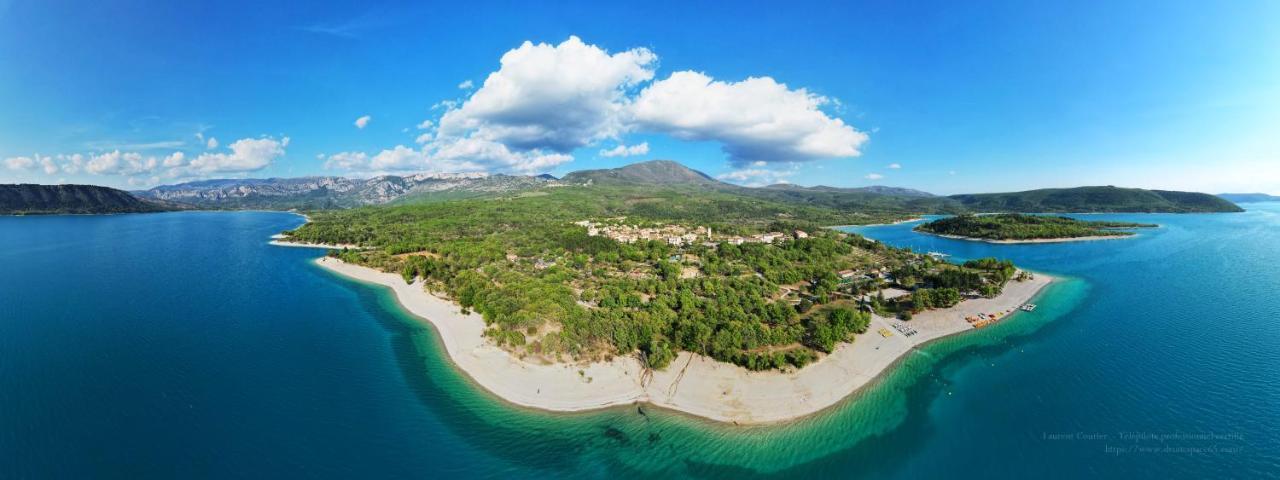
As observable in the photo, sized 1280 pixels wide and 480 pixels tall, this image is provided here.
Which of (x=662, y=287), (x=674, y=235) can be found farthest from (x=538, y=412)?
(x=674, y=235)

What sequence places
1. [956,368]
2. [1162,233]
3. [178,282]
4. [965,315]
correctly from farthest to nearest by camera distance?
[1162,233] → [178,282] → [965,315] → [956,368]

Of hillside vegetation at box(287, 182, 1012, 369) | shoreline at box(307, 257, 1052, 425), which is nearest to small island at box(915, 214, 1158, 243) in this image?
hillside vegetation at box(287, 182, 1012, 369)

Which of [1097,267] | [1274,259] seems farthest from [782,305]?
[1274,259]

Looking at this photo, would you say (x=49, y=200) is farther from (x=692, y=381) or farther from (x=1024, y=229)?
(x=1024, y=229)

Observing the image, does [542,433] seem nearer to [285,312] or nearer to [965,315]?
[285,312]

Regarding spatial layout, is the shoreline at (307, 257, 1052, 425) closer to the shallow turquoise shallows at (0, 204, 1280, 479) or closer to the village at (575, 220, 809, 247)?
the shallow turquoise shallows at (0, 204, 1280, 479)
